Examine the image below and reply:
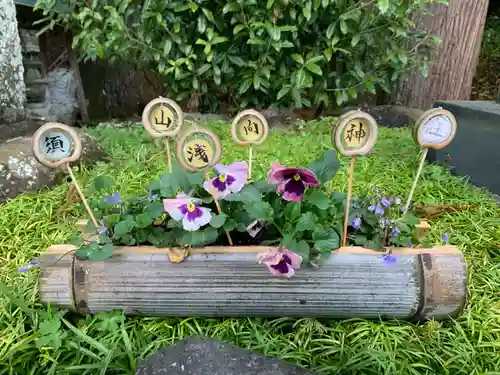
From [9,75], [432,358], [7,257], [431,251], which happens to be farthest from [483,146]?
[9,75]

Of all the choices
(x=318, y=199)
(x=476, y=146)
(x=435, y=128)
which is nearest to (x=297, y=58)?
(x=476, y=146)

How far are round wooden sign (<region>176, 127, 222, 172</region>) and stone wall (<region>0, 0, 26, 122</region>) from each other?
7.86ft

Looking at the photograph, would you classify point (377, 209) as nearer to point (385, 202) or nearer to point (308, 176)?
point (385, 202)

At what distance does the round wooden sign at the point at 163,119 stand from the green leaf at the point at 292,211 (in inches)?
17.4

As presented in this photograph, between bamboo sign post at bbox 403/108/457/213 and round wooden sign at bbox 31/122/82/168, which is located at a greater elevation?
bamboo sign post at bbox 403/108/457/213

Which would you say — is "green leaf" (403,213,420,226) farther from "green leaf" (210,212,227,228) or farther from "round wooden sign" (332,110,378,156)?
"green leaf" (210,212,227,228)

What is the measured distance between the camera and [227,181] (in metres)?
1.33

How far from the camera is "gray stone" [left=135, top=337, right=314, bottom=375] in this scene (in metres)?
0.99

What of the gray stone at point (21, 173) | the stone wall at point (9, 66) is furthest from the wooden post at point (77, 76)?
the gray stone at point (21, 173)

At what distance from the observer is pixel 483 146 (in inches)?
101

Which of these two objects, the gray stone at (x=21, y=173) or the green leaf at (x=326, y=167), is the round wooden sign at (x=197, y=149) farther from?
the gray stone at (x=21, y=173)

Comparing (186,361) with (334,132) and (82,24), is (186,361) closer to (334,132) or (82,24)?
(334,132)

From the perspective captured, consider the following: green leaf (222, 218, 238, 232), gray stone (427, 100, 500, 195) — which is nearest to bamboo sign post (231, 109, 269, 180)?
green leaf (222, 218, 238, 232)

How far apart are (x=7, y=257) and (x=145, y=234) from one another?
0.77 metres
